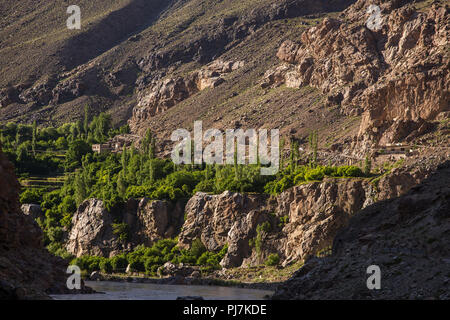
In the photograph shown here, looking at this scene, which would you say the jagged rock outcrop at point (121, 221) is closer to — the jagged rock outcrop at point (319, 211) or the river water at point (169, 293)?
the jagged rock outcrop at point (319, 211)

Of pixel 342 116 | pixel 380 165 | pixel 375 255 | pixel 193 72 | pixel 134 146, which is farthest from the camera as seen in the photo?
pixel 193 72

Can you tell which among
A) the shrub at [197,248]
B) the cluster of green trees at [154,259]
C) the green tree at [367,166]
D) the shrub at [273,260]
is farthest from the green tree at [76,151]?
the green tree at [367,166]

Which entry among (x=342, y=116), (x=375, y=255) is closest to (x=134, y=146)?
(x=342, y=116)

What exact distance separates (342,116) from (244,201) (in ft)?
105

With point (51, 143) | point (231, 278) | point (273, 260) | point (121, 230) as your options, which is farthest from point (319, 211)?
point (51, 143)

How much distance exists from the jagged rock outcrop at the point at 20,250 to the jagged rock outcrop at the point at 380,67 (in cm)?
6111

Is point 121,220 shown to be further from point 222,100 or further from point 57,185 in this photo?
point 222,100

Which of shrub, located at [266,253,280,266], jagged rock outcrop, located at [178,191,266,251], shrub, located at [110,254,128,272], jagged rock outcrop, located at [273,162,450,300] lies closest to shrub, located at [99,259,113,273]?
shrub, located at [110,254,128,272]

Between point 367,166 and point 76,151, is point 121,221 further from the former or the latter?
point 76,151

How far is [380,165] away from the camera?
98938 millimetres

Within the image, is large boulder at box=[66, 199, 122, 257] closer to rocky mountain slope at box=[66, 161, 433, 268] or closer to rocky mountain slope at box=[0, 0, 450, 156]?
rocky mountain slope at box=[66, 161, 433, 268]

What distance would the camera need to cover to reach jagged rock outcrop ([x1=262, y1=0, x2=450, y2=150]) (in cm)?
10831
